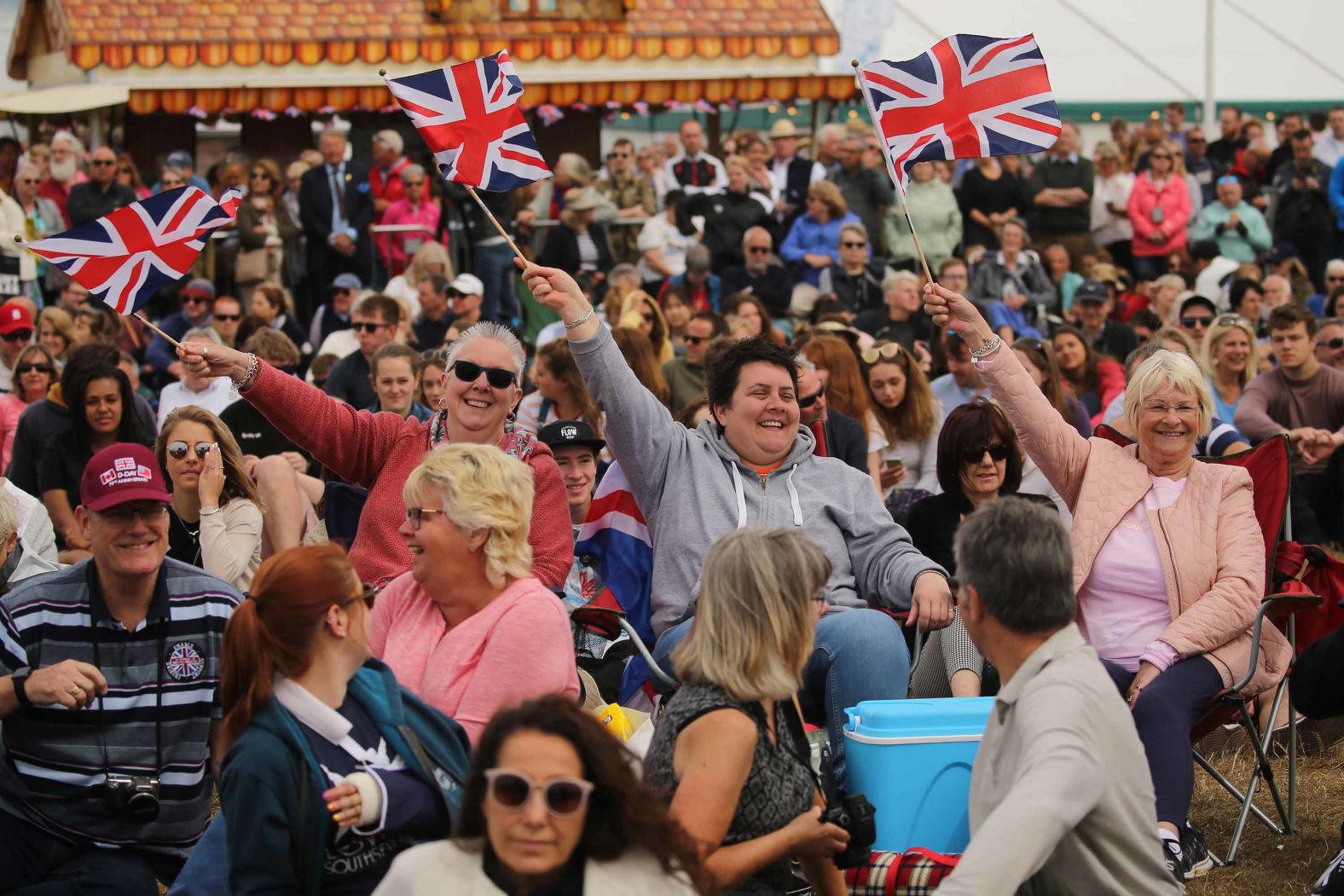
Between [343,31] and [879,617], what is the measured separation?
17579 millimetres

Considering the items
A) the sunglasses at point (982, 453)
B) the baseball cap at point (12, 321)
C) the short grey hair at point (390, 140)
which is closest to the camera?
the sunglasses at point (982, 453)

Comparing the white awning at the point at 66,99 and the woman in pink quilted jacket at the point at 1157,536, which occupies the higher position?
the white awning at the point at 66,99

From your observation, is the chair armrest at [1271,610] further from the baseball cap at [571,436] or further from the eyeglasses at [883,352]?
the eyeglasses at [883,352]

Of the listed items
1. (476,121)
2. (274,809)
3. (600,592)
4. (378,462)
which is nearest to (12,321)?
(476,121)

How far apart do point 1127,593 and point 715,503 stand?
4.80 feet

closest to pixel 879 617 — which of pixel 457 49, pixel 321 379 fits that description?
pixel 321 379

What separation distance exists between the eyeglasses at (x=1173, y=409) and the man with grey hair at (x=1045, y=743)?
213cm

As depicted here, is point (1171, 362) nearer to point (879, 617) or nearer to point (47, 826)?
point (879, 617)

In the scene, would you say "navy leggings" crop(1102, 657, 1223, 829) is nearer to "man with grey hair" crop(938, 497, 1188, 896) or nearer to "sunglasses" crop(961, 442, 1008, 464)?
"sunglasses" crop(961, 442, 1008, 464)

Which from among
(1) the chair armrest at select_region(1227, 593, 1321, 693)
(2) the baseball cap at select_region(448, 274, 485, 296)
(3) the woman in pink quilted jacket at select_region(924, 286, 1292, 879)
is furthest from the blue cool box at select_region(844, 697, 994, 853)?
(2) the baseball cap at select_region(448, 274, 485, 296)

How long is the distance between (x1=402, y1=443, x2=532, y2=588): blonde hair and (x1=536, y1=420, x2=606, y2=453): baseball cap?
2.76 m

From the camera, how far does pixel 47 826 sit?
463 centimetres

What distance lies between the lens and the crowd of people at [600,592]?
360 cm

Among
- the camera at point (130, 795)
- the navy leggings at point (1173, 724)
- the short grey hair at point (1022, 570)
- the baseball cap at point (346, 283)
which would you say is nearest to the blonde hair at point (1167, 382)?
the navy leggings at point (1173, 724)
